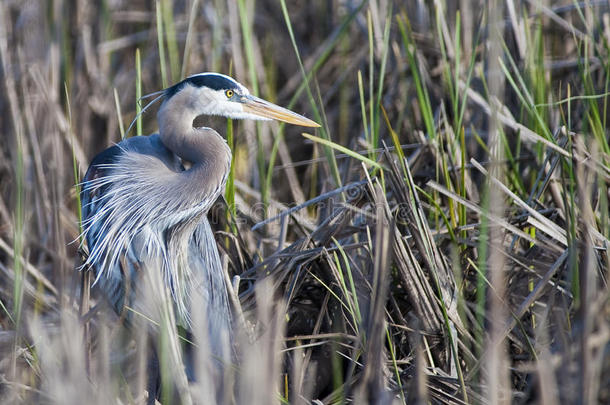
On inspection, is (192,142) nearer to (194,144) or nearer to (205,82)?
(194,144)

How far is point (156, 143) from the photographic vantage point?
211 centimetres

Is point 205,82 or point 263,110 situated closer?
point 205,82

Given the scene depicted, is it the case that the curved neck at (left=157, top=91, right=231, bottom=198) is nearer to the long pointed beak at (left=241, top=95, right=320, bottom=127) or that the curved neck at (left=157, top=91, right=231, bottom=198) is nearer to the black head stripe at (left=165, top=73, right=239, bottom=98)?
the black head stripe at (left=165, top=73, right=239, bottom=98)

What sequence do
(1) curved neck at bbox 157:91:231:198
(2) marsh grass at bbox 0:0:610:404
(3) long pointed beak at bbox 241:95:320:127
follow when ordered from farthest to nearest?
(3) long pointed beak at bbox 241:95:320:127
(1) curved neck at bbox 157:91:231:198
(2) marsh grass at bbox 0:0:610:404

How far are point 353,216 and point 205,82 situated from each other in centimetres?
56

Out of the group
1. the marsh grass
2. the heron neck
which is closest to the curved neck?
the heron neck

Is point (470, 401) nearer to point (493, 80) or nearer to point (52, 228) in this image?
point (493, 80)

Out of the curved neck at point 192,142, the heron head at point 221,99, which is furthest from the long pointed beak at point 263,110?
the curved neck at point 192,142

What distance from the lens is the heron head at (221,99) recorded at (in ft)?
6.56

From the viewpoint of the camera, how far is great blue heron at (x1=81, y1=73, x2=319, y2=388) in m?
1.97

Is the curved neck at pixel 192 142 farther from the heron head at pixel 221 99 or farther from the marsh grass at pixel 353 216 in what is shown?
the marsh grass at pixel 353 216

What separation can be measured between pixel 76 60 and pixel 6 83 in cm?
53

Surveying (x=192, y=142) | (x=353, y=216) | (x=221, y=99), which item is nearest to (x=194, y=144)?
(x=192, y=142)

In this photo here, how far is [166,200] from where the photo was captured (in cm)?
197
